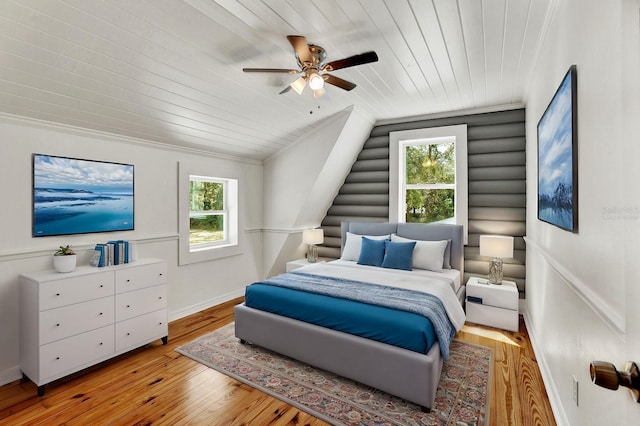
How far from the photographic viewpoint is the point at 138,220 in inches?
138

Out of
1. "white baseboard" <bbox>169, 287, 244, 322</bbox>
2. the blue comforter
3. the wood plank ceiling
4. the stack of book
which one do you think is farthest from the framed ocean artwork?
the blue comforter

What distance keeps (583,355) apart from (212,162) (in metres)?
4.17

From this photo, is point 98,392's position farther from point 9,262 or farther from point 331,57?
point 331,57

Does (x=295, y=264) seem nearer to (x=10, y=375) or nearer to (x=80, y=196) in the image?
(x=80, y=196)

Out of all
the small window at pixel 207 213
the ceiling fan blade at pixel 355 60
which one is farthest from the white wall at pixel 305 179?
the ceiling fan blade at pixel 355 60

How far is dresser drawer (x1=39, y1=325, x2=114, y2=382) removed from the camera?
8.00 feet

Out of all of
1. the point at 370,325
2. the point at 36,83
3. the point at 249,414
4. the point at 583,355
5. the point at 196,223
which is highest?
the point at 36,83

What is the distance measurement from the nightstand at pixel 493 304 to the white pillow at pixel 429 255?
0.46 metres

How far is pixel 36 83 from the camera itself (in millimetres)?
2275

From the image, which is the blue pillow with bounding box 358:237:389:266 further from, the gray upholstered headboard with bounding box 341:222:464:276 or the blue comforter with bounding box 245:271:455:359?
the blue comforter with bounding box 245:271:455:359

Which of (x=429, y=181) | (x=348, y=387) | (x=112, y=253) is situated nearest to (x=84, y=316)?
(x=112, y=253)

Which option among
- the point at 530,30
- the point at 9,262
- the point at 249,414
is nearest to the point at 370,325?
the point at 249,414

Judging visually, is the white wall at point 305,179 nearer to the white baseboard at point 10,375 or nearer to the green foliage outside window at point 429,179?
the green foliage outside window at point 429,179

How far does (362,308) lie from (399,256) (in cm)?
143
